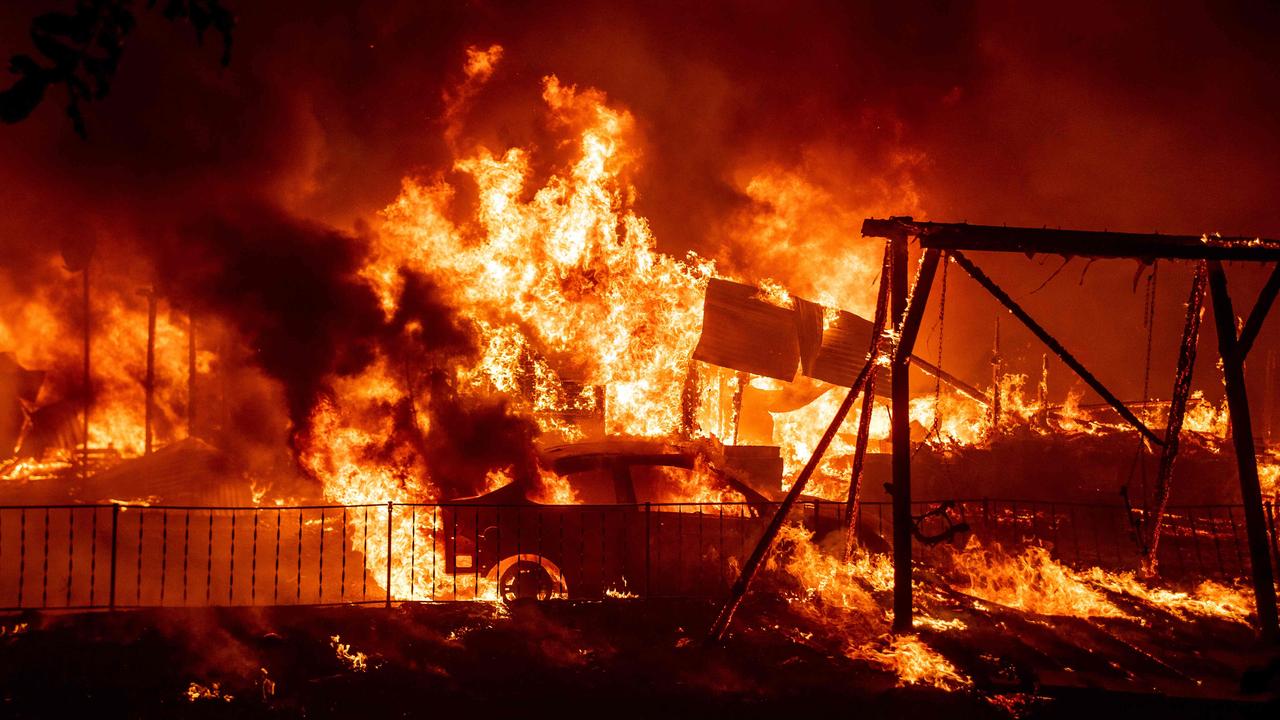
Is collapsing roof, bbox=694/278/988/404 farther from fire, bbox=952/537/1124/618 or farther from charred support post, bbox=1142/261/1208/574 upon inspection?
charred support post, bbox=1142/261/1208/574

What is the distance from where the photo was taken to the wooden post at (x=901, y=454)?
23.3 ft

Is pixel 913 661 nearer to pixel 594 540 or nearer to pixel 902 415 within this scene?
pixel 902 415

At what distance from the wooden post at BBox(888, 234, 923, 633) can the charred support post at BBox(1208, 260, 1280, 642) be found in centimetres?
309

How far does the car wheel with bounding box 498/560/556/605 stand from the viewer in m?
8.21

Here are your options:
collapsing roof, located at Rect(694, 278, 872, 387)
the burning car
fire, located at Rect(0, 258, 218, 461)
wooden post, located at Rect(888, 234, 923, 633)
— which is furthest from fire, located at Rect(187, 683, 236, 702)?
fire, located at Rect(0, 258, 218, 461)

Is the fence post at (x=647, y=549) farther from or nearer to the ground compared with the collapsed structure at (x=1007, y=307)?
nearer to the ground

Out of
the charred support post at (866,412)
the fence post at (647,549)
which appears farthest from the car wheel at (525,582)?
the charred support post at (866,412)

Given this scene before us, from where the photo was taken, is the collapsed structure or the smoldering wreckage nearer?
the smoldering wreckage

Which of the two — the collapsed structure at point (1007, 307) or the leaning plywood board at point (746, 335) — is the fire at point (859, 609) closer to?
the collapsed structure at point (1007, 307)

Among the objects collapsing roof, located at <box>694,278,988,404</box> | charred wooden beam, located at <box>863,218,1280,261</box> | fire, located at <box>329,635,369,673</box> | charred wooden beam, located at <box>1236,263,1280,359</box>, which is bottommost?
fire, located at <box>329,635,369,673</box>

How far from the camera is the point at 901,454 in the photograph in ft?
23.8

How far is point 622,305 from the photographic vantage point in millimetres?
20625

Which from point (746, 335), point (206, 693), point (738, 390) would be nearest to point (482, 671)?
point (206, 693)

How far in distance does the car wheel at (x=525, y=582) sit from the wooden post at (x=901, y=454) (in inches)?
140
